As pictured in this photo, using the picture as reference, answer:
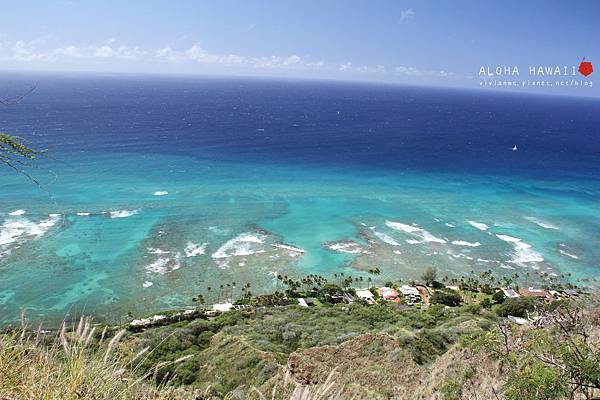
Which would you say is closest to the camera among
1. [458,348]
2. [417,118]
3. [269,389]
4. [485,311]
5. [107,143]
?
[269,389]

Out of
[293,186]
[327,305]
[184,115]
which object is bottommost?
[327,305]

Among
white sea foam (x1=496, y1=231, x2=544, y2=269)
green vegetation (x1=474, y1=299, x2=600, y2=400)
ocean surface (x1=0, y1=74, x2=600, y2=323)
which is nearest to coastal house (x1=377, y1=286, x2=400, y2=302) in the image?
ocean surface (x1=0, y1=74, x2=600, y2=323)

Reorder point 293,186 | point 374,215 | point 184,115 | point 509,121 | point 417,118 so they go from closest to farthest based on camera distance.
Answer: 1. point 374,215
2. point 293,186
3. point 184,115
4. point 417,118
5. point 509,121

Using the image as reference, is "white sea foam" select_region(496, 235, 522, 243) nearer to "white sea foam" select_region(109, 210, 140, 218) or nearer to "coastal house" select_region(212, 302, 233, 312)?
"coastal house" select_region(212, 302, 233, 312)

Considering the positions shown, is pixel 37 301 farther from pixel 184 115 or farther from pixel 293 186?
pixel 184 115

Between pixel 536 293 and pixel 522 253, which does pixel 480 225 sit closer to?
pixel 522 253

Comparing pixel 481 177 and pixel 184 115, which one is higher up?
pixel 184 115

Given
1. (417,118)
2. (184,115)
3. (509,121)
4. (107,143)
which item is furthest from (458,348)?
(509,121)

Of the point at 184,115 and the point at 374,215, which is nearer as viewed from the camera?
the point at 374,215
